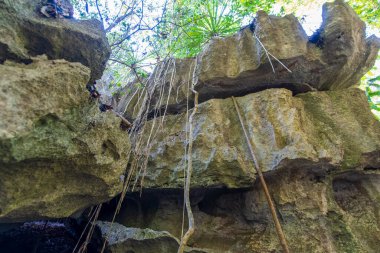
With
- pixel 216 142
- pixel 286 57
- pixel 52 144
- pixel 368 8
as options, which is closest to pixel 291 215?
pixel 216 142

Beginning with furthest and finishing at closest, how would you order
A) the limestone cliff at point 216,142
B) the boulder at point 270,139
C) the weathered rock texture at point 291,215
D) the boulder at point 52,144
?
1. the boulder at point 270,139
2. the weathered rock texture at point 291,215
3. the limestone cliff at point 216,142
4. the boulder at point 52,144

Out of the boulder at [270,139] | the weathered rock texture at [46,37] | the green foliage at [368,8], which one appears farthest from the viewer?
the green foliage at [368,8]

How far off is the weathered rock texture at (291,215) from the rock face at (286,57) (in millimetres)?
925

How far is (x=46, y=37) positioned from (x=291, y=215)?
2.25 m

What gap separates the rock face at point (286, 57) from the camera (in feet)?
7.64

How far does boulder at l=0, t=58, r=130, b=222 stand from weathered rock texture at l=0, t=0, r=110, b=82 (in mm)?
182

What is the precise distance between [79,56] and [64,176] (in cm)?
101

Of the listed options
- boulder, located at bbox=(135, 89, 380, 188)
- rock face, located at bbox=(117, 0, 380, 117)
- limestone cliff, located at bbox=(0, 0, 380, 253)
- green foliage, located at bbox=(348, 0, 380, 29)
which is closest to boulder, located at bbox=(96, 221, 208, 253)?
limestone cliff, located at bbox=(0, 0, 380, 253)

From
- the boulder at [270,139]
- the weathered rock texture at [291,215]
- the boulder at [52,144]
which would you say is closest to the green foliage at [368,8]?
the boulder at [270,139]

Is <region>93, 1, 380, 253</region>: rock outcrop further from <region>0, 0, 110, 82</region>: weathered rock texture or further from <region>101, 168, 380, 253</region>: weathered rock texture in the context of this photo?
<region>0, 0, 110, 82</region>: weathered rock texture

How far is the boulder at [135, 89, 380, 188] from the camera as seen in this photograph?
2.03 metres

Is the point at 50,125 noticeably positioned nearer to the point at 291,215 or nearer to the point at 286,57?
the point at 291,215

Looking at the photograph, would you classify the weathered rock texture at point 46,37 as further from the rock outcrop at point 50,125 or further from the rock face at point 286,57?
the rock face at point 286,57

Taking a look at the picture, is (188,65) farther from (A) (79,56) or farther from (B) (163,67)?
(A) (79,56)
